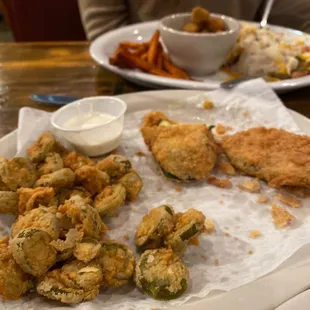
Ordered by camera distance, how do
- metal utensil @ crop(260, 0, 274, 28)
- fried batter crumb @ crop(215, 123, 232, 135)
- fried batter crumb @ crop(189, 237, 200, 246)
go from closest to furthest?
fried batter crumb @ crop(189, 237, 200, 246) → fried batter crumb @ crop(215, 123, 232, 135) → metal utensil @ crop(260, 0, 274, 28)

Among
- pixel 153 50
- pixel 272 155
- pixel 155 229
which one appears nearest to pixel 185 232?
pixel 155 229

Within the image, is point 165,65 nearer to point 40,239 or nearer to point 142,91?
point 142,91

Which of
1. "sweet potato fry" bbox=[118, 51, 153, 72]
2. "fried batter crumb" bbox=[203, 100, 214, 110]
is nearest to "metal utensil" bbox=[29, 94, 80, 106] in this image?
"sweet potato fry" bbox=[118, 51, 153, 72]

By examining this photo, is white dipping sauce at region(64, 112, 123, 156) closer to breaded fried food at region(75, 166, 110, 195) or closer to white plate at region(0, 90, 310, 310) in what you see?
breaded fried food at region(75, 166, 110, 195)

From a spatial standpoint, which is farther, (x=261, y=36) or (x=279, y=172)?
(x=261, y=36)

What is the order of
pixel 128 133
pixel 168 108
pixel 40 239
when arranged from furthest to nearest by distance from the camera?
pixel 168 108, pixel 128 133, pixel 40 239

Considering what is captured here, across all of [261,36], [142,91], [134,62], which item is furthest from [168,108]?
[261,36]

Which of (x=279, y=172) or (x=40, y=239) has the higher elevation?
(x=40, y=239)
